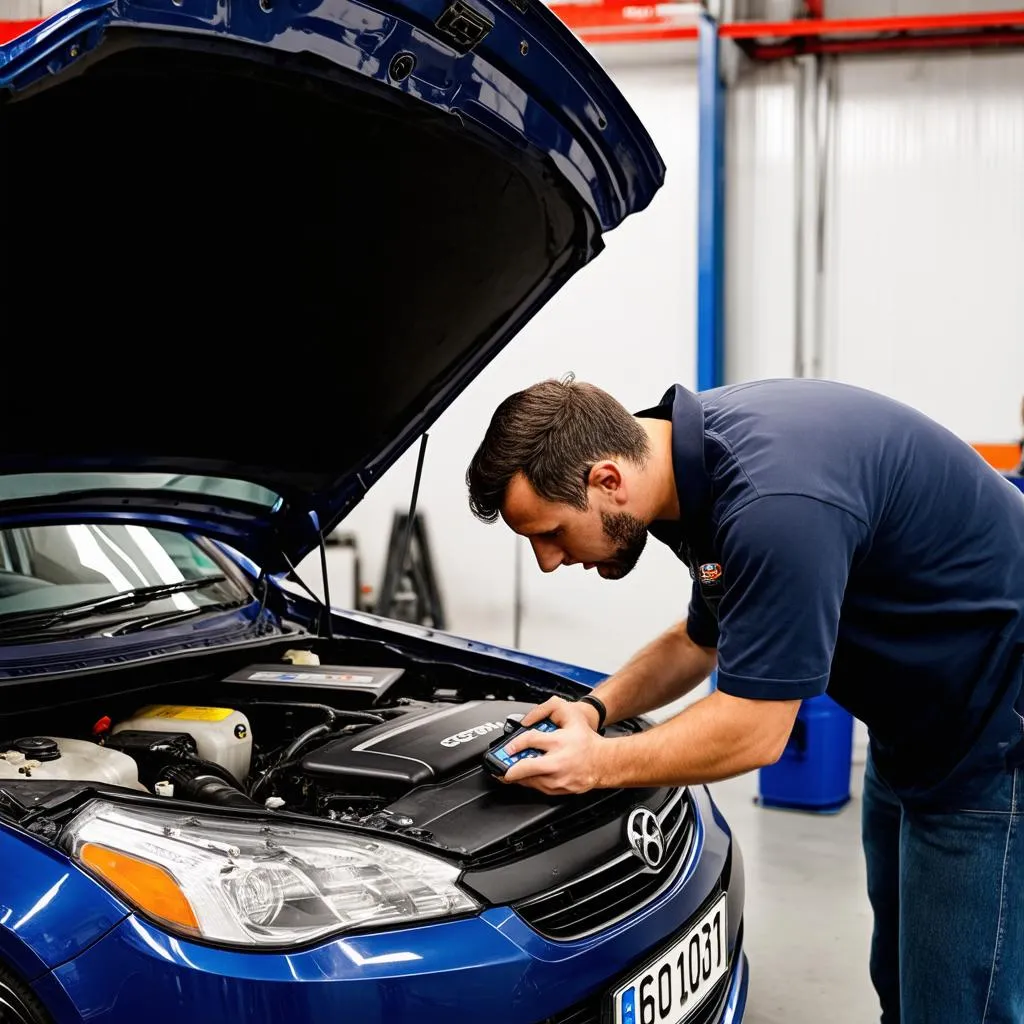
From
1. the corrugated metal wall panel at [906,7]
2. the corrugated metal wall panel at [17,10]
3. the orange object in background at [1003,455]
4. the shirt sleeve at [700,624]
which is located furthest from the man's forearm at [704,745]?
the corrugated metal wall panel at [906,7]

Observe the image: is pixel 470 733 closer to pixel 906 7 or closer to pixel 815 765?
pixel 815 765

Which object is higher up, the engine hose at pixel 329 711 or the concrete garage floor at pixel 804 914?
the engine hose at pixel 329 711

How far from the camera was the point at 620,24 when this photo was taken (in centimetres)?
553

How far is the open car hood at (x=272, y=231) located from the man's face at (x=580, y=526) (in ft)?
1.93

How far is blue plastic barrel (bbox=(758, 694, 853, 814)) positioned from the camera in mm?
3789

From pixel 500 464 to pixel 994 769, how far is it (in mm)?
794

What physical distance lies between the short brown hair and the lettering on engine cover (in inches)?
18.3

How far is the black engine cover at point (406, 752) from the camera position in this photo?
1.80m

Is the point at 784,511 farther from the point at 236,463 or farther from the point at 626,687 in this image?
the point at 236,463

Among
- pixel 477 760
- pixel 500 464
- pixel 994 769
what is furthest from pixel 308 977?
pixel 994 769

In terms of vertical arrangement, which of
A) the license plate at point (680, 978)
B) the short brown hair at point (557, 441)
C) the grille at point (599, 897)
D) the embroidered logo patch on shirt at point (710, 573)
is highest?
the short brown hair at point (557, 441)

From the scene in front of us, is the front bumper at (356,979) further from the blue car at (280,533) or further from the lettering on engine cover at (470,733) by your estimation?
the lettering on engine cover at (470,733)

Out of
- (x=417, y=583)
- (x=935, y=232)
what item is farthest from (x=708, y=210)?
(x=417, y=583)

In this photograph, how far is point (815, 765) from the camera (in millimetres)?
3852
